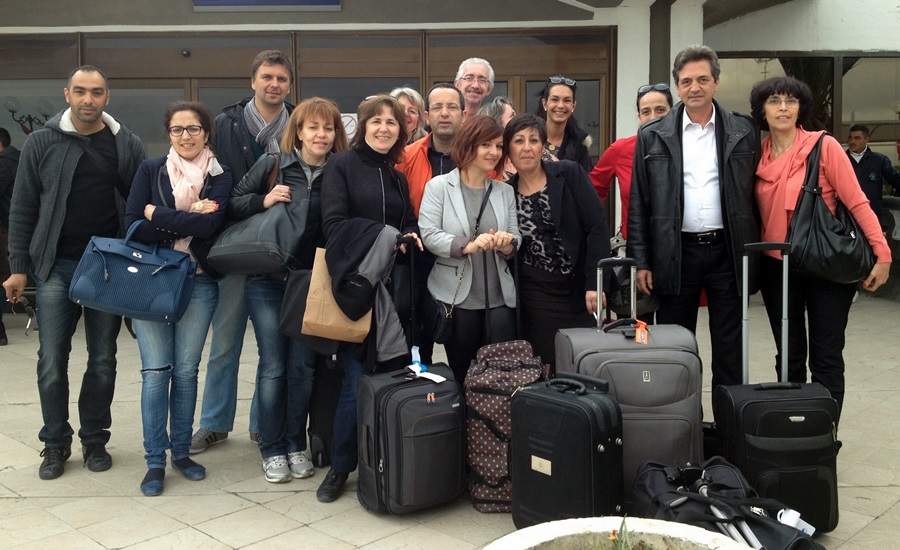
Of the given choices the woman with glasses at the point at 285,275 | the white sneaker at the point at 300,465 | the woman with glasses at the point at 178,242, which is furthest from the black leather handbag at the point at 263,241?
the white sneaker at the point at 300,465

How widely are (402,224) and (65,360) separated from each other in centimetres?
193

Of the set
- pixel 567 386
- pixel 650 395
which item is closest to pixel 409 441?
pixel 567 386

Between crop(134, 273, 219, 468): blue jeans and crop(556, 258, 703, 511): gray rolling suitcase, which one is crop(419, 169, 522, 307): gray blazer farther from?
crop(134, 273, 219, 468): blue jeans

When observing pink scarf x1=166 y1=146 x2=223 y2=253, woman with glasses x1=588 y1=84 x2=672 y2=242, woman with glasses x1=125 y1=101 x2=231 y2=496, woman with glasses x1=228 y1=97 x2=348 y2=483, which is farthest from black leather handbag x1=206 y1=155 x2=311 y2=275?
woman with glasses x1=588 y1=84 x2=672 y2=242

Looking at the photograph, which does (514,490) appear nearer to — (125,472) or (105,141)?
(125,472)

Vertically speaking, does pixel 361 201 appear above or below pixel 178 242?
above

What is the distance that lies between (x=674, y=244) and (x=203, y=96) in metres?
6.43

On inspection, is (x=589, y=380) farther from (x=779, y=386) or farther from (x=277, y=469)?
(x=277, y=469)

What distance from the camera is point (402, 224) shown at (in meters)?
4.31

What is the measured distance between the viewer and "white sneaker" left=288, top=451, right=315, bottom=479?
4.49m

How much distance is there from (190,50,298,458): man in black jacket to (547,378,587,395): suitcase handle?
187 cm

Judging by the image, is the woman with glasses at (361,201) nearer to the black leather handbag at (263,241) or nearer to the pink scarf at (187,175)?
the black leather handbag at (263,241)

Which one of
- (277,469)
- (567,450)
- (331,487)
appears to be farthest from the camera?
(277,469)

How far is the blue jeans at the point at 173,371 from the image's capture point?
14.2 feet
